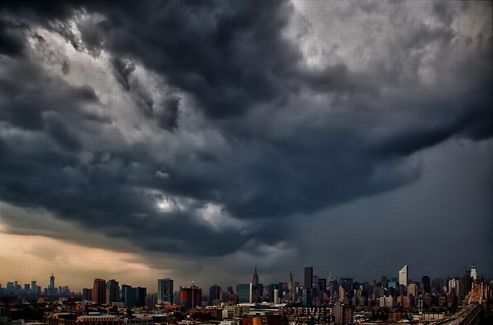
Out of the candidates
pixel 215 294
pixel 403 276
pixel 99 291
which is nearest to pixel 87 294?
pixel 99 291

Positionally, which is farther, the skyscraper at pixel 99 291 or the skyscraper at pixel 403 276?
the skyscraper at pixel 403 276

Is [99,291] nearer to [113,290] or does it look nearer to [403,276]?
[113,290]

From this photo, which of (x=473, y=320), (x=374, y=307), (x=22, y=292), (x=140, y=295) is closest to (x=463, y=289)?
(x=374, y=307)

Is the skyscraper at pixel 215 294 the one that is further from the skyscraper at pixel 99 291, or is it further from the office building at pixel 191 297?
the skyscraper at pixel 99 291

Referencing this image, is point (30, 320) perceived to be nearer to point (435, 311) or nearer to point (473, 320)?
point (473, 320)

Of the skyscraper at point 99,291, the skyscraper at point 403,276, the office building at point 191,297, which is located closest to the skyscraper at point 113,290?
the skyscraper at point 99,291

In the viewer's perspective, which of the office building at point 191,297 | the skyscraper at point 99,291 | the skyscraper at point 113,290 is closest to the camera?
Result: the skyscraper at point 99,291
